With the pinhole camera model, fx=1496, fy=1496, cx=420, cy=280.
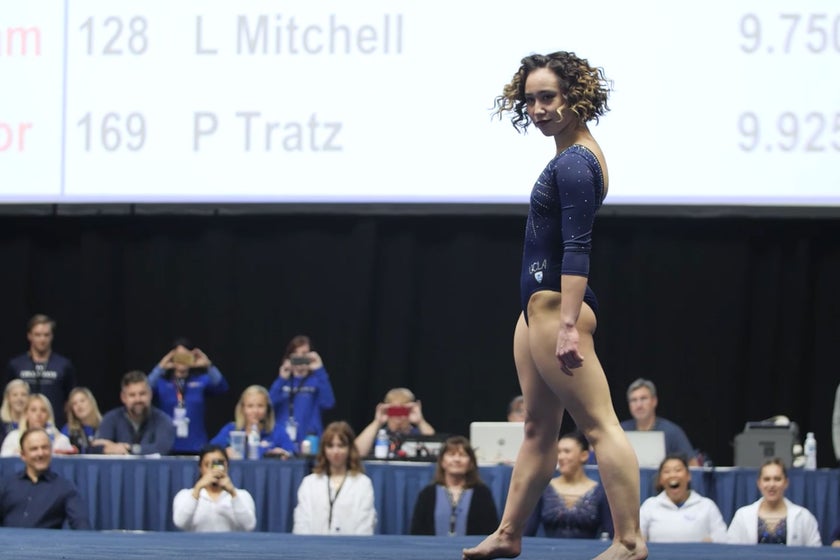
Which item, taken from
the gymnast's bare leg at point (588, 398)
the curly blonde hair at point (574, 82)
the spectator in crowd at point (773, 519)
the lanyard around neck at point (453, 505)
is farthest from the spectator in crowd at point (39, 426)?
the curly blonde hair at point (574, 82)

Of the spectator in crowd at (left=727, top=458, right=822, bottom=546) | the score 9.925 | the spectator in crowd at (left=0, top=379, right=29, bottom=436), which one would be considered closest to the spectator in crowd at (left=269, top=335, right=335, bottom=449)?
the spectator in crowd at (left=0, top=379, right=29, bottom=436)

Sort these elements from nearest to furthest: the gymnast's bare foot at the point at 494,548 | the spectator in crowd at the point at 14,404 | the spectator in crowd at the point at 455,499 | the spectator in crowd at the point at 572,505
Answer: the gymnast's bare foot at the point at 494,548 → the spectator in crowd at the point at 572,505 → the spectator in crowd at the point at 455,499 → the spectator in crowd at the point at 14,404

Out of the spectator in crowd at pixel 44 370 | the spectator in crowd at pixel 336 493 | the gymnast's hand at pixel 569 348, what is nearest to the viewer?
the gymnast's hand at pixel 569 348

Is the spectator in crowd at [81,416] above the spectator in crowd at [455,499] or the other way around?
above

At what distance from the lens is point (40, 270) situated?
385 inches

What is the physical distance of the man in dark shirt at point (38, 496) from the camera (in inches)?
254

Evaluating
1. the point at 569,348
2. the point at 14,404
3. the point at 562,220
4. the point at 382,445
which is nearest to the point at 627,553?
the point at 569,348

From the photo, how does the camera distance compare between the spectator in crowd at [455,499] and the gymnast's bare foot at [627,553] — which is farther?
the spectator in crowd at [455,499]

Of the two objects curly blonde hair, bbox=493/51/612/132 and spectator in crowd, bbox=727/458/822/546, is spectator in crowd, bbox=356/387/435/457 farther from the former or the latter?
curly blonde hair, bbox=493/51/612/132

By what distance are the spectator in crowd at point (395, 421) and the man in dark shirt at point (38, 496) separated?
1.53 m

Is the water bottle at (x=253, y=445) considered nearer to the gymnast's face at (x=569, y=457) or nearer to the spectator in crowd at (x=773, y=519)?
the gymnast's face at (x=569, y=457)

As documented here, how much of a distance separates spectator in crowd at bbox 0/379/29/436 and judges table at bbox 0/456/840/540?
78 centimetres

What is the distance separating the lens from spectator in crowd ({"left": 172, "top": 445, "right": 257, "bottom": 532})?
6.60 m

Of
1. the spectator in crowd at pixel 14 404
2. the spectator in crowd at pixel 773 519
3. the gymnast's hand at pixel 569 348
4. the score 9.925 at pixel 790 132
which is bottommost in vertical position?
the spectator in crowd at pixel 773 519
